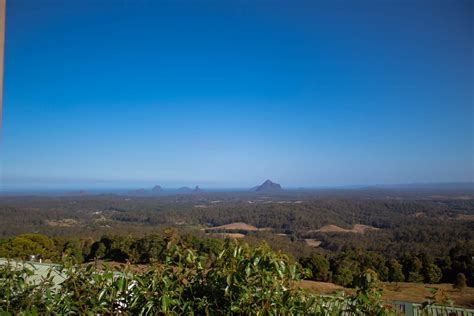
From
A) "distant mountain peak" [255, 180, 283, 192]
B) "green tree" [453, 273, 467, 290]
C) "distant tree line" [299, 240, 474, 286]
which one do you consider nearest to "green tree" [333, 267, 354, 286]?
"distant tree line" [299, 240, 474, 286]

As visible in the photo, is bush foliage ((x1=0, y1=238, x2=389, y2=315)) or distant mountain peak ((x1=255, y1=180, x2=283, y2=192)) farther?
distant mountain peak ((x1=255, y1=180, x2=283, y2=192))

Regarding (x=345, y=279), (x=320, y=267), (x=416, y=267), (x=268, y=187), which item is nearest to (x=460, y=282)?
(x=416, y=267)

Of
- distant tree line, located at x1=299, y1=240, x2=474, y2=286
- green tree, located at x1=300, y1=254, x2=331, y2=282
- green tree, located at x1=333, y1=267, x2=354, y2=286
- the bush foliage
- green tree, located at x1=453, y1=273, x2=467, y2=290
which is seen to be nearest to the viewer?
the bush foliage

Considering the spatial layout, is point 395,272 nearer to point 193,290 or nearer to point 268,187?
point 193,290

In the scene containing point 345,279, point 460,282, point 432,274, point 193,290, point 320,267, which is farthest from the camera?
point 432,274

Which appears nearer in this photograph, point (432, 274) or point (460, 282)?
point (460, 282)

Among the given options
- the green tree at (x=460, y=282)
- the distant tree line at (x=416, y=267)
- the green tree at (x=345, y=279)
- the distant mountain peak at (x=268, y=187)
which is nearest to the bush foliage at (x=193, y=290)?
the green tree at (x=345, y=279)

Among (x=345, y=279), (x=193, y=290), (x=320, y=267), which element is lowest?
(x=320, y=267)

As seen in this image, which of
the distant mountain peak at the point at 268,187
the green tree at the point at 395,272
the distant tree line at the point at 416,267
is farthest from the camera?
the distant mountain peak at the point at 268,187

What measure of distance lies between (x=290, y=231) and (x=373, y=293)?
131ft

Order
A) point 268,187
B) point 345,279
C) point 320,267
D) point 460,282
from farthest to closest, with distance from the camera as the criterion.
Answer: point 268,187
point 320,267
point 460,282
point 345,279

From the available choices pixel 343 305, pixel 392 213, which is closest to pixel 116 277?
pixel 343 305

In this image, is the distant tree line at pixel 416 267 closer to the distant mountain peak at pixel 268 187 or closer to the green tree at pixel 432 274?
the green tree at pixel 432 274

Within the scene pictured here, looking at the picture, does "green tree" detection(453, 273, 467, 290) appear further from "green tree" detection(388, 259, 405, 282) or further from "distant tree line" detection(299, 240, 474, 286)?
A: "green tree" detection(388, 259, 405, 282)
